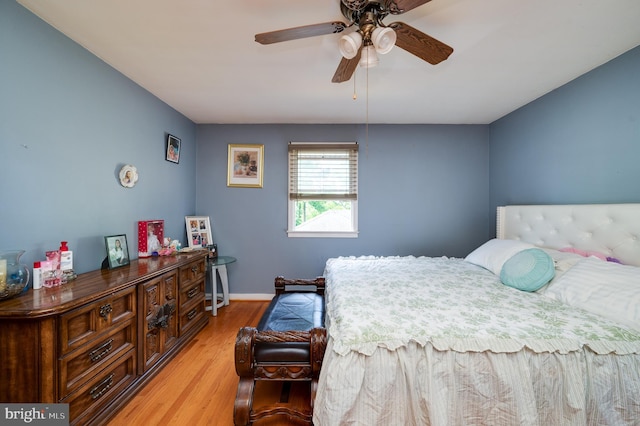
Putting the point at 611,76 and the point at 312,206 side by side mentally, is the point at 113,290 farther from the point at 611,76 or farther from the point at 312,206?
the point at 611,76

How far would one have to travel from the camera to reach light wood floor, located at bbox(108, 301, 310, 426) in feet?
4.94

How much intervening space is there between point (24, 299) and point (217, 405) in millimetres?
1221

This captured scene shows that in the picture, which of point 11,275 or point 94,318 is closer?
point 11,275

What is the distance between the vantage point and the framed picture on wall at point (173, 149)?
2803 millimetres

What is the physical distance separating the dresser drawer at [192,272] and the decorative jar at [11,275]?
1.04 meters

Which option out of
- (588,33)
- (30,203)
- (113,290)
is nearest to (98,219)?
(30,203)

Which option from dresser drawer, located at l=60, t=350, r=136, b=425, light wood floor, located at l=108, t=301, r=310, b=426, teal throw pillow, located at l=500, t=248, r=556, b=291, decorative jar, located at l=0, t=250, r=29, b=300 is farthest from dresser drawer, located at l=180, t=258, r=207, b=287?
teal throw pillow, located at l=500, t=248, r=556, b=291

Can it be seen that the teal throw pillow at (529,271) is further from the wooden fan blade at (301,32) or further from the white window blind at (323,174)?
the wooden fan blade at (301,32)

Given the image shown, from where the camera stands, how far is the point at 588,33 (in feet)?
5.39

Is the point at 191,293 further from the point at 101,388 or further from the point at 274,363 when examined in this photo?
the point at 274,363

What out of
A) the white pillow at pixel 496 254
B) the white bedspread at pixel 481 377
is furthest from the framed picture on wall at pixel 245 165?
the white pillow at pixel 496 254

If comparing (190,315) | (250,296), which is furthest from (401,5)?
(250,296)

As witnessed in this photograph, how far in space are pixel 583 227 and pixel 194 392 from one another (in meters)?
3.25

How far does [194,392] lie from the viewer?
174 cm
